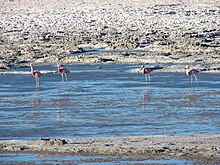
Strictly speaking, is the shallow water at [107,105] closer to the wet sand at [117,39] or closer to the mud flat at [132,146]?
the mud flat at [132,146]

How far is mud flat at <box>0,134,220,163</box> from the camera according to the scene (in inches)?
451

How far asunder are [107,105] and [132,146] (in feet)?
17.0

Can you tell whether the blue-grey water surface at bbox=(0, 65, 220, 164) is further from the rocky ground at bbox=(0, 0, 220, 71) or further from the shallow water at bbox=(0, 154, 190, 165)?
the rocky ground at bbox=(0, 0, 220, 71)

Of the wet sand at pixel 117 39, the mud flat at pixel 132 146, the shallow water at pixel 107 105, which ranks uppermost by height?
the wet sand at pixel 117 39

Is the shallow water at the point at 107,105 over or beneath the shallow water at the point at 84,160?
beneath

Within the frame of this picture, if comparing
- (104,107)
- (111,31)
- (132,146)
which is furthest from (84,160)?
(111,31)

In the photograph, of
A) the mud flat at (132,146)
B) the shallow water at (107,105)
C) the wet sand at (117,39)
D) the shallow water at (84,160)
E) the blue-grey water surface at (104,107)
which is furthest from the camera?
the shallow water at (107,105)

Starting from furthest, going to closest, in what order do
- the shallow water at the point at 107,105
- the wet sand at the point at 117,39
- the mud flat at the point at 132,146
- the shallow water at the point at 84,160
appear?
the shallow water at the point at 107,105 → the wet sand at the point at 117,39 → the mud flat at the point at 132,146 → the shallow water at the point at 84,160

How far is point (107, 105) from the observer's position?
17.1m

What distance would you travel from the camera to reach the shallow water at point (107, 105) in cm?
1398

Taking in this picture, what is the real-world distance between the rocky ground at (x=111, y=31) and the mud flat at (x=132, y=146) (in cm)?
1091

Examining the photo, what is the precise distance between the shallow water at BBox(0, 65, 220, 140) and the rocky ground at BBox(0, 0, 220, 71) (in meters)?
2.73

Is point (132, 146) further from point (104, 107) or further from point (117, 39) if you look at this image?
point (117, 39)

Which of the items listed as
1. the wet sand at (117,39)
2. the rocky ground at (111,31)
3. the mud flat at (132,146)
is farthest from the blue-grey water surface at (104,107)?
the rocky ground at (111,31)
